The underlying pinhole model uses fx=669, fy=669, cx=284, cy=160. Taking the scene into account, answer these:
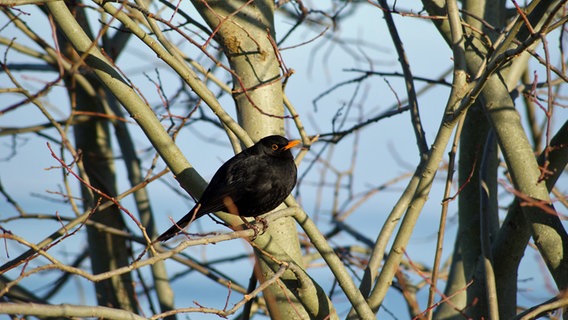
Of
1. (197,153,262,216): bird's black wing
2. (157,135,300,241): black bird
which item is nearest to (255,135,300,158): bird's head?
(157,135,300,241): black bird

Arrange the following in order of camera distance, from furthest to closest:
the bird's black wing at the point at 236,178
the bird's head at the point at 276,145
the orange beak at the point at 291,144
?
the orange beak at the point at 291,144 < the bird's black wing at the point at 236,178 < the bird's head at the point at 276,145

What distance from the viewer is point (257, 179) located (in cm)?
477

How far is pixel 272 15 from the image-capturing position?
4.48 meters

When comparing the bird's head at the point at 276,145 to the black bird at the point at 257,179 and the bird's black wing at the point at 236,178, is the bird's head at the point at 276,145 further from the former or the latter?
the bird's black wing at the point at 236,178

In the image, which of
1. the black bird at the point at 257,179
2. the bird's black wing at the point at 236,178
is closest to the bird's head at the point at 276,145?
the black bird at the point at 257,179

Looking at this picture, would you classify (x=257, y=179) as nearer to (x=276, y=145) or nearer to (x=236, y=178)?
(x=236, y=178)

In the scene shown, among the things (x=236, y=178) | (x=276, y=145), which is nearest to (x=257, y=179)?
(x=236, y=178)

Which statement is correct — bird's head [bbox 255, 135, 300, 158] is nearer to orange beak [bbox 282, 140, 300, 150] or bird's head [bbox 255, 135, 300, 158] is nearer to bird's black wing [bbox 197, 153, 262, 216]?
orange beak [bbox 282, 140, 300, 150]

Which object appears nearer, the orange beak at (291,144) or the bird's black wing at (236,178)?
the bird's black wing at (236,178)

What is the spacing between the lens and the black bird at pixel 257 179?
4.56 metres

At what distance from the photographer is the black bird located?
4.56 metres

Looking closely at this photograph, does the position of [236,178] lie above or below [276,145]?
below

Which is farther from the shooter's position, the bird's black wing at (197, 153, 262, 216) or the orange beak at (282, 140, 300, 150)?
the orange beak at (282, 140, 300, 150)

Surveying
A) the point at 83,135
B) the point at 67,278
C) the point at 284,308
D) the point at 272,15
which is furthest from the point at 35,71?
the point at 284,308
